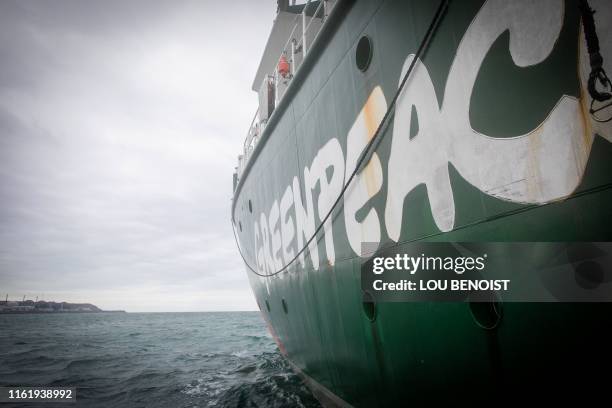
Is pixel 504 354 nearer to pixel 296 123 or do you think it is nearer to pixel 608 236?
pixel 608 236

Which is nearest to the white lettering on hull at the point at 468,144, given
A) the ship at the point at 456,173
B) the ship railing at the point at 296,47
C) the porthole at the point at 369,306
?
the ship at the point at 456,173

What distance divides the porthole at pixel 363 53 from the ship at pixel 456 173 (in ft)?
0.07

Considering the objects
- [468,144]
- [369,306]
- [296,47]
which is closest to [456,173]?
[468,144]

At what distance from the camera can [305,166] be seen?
4500mm

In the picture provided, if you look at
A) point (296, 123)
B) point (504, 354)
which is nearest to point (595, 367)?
point (504, 354)

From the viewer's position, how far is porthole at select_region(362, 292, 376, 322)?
3163mm

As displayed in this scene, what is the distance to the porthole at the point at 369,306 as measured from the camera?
3163 mm

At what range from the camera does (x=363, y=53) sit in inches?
129

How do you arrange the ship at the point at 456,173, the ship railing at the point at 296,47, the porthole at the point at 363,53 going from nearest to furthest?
the ship at the point at 456,173 → the porthole at the point at 363,53 → the ship railing at the point at 296,47

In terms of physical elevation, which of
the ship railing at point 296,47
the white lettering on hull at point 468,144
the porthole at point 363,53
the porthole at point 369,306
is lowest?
the porthole at point 369,306

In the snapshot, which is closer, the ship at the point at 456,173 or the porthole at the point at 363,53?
the ship at the point at 456,173

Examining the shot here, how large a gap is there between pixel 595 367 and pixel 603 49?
1.54 metres

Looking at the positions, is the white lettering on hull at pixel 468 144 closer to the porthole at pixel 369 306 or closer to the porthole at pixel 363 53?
the porthole at pixel 363 53

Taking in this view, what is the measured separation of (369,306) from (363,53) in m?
2.69
